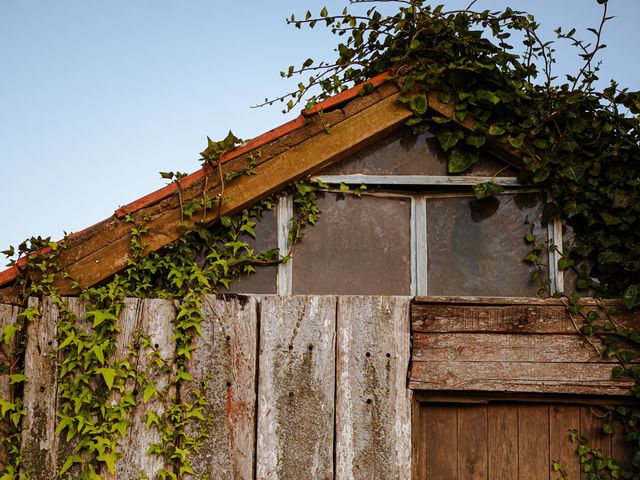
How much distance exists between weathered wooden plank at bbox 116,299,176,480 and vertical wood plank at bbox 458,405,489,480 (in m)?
1.75

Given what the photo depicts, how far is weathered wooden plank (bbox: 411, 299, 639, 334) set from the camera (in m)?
3.62

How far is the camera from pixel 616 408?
3.62 meters

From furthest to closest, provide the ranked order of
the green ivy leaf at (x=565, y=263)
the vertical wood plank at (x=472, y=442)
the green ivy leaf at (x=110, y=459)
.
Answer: the green ivy leaf at (x=565, y=263) → the vertical wood plank at (x=472, y=442) → the green ivy leaf at (x=110, y=459)

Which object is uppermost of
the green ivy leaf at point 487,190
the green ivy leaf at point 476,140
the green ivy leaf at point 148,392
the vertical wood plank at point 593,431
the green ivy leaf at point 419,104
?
the green ivy leaf at point 419,104

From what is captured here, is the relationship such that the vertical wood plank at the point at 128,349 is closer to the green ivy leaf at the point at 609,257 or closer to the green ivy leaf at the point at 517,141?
the green ivy leaf at the point at 517,141

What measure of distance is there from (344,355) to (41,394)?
1.72 meters

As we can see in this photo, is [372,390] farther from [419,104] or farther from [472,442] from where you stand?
[419,104]

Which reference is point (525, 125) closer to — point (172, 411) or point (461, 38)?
point (461, 38)

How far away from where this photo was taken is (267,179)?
3.83m

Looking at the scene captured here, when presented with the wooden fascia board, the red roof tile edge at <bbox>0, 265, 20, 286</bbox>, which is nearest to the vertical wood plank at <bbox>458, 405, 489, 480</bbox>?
the wooden fascia board

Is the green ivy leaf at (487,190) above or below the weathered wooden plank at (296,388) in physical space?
above

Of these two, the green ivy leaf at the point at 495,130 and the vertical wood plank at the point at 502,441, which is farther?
the green ivy leaf at the point at 495,130

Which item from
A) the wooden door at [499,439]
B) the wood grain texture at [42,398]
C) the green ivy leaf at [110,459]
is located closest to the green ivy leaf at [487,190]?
the wooden door at [499,439]

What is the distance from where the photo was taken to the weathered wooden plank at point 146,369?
11.5ft
